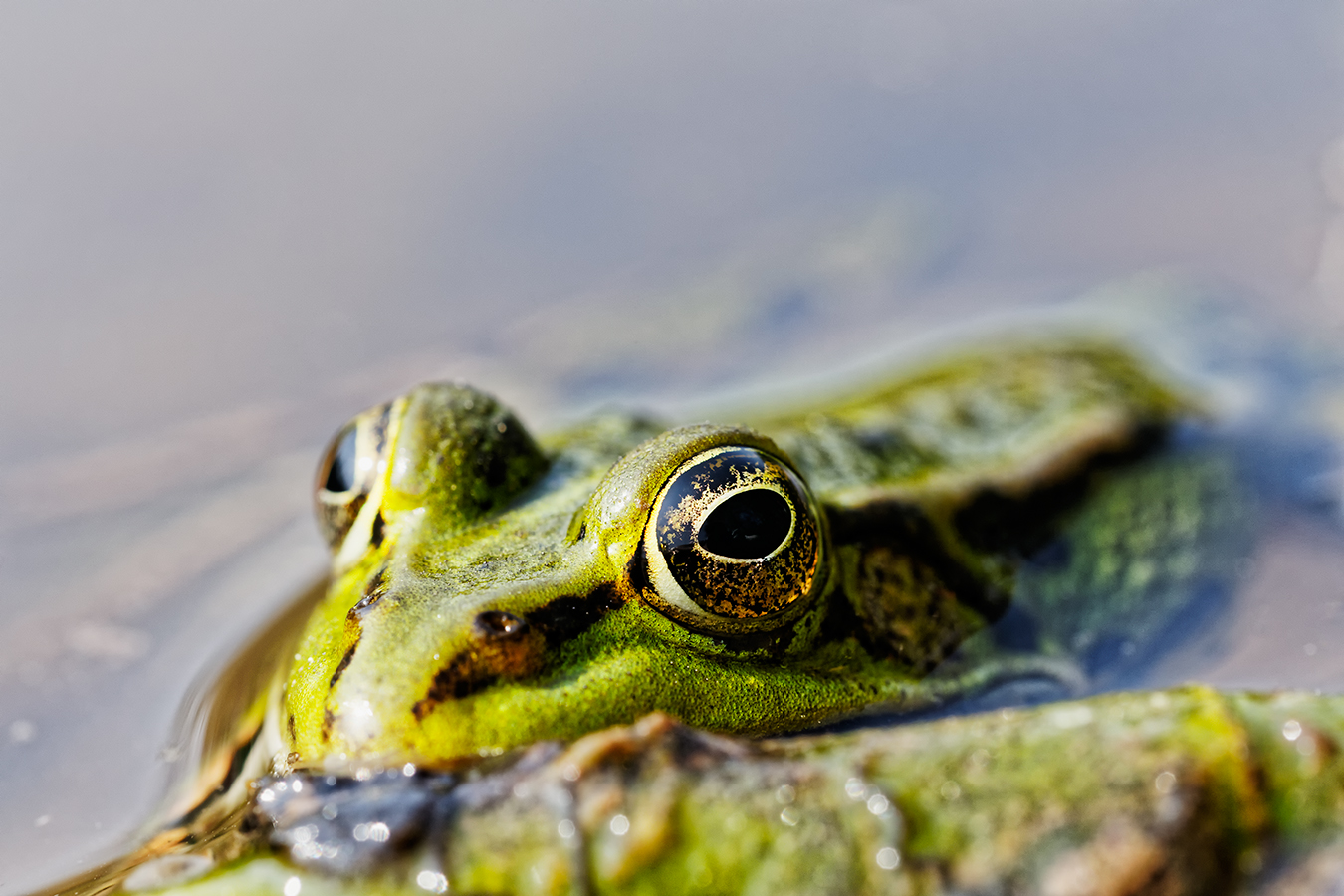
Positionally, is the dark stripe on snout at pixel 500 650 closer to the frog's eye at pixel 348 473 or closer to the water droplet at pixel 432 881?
the water droplet at pixel 432 881

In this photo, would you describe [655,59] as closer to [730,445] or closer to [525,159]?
[525,159]

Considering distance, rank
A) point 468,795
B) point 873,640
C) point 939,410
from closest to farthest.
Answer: point 468,795
point 873,640
point 939,410

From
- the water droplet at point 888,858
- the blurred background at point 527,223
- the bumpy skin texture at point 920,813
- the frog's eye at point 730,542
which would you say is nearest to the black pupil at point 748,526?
the frog's eye at point 730,542

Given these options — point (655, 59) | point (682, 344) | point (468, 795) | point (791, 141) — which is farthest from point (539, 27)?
point (468, 795)

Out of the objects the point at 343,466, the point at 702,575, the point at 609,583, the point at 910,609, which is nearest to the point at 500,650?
the point at 609,583

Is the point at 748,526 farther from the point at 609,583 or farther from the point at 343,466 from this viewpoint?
the point at 343,466

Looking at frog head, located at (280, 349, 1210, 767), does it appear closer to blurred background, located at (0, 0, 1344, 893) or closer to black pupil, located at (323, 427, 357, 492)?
black pupil, located at (323, 427, 357, 492)
